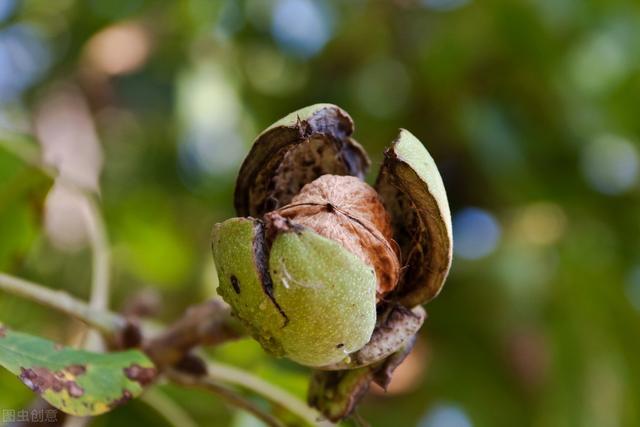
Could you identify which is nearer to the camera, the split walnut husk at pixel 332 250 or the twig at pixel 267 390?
the split walnut husk at pixel 332 250

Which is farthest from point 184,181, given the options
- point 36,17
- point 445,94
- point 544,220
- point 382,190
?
point 382,190

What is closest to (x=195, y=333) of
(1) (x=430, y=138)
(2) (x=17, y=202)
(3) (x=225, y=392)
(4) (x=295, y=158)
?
(3) (x=225, y=392)

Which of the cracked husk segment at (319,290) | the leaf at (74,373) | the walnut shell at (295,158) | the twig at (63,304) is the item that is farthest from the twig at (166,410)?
the cracked husk segment at (319,290)

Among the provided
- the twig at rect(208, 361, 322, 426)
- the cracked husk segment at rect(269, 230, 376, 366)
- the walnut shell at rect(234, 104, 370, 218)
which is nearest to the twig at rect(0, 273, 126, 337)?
the twig at rect(208, 361, 322, 426)

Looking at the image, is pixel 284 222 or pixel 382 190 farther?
pixel 382 190

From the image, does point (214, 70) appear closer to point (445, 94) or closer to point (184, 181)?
point (184, 181)

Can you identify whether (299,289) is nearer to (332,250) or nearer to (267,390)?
(332,250)

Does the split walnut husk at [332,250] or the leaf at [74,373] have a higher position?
the split walnut husk at [332,250]

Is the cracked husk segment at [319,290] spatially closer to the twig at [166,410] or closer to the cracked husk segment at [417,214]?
the cracked husk segment at [417,214]
